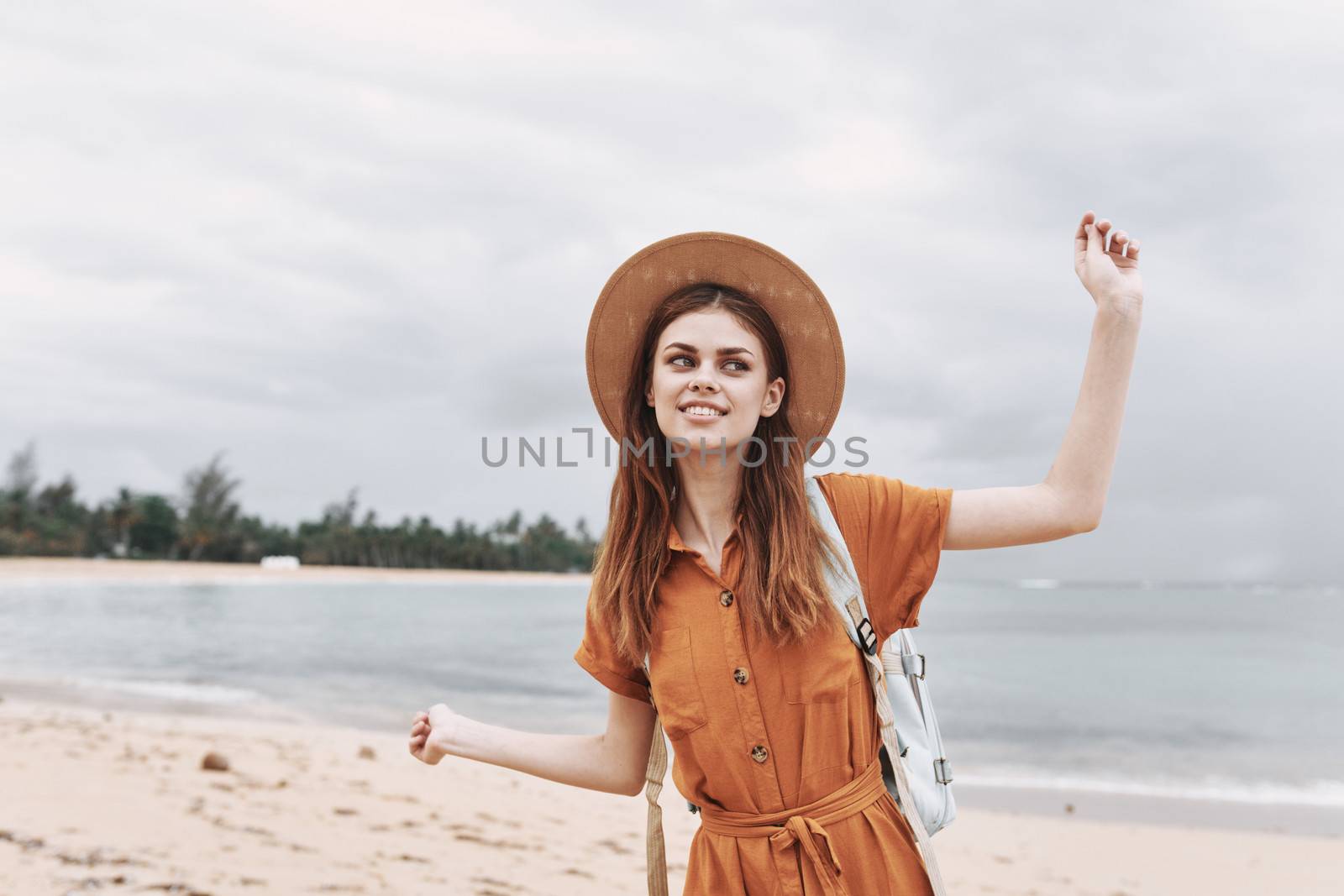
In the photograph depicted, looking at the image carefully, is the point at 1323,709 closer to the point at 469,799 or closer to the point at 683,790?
the point at 469,799

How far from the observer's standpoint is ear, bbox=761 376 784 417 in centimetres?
181

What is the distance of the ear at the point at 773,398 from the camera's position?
1.81 meters

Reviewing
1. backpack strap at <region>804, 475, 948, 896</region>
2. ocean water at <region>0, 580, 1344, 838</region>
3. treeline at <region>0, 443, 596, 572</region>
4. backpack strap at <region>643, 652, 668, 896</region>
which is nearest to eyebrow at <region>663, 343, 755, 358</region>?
backpack strap at <region>804, 475, 948, 896</region>

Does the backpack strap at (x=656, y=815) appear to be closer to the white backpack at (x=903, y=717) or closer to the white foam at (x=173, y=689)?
the white backpack at (x=903, y=717)

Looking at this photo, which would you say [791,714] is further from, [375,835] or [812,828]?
[375,835]

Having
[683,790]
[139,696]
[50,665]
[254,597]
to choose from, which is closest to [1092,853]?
[683,790]

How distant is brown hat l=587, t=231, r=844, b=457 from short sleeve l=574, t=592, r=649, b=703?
43 cm

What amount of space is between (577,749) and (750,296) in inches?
39.5

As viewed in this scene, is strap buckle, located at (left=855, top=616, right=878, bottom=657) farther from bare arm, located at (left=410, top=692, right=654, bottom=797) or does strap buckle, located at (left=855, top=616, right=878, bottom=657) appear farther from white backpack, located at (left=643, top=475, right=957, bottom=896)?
bare arm, located at (left=410, top=692, right=654, bottom=797)

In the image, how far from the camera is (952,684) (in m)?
16.1

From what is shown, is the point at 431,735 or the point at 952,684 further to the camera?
the point at 952,684

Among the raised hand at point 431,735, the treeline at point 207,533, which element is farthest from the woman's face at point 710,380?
the treeline at point 207,533

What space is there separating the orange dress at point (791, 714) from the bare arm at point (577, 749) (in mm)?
174

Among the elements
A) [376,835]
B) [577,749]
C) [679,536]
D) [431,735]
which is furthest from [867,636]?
[376,835]
